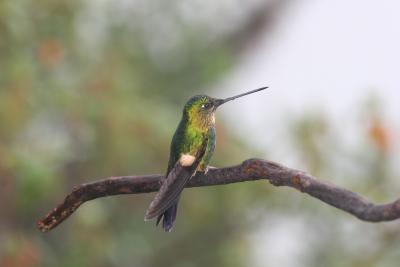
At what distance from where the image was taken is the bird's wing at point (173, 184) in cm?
114

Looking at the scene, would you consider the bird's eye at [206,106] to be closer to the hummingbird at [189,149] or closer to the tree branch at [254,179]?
the hummingbird at [189,149]

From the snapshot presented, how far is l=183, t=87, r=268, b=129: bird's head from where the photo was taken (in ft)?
4.67

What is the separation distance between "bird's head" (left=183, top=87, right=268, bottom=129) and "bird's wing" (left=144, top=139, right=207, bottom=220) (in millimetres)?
80

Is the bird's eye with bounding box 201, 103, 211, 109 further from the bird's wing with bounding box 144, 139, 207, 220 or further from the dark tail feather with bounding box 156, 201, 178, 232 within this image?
the dark tail feather with bounding box 156, 201, 178, 232

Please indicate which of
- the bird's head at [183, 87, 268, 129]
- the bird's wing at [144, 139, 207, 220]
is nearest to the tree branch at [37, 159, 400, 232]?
the bird's wing at [144, 139, 207, 220]

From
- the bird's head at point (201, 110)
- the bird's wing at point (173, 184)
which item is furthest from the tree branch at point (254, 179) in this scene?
the bird's head at point (201, 110)

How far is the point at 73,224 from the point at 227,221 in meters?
A: 1.04

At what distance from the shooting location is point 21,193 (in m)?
4.22

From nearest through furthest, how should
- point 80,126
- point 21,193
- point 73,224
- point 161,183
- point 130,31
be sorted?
point 161,183
point 21,193
point 80,126
point 73,224
point 130,31

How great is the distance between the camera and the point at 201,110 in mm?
1448

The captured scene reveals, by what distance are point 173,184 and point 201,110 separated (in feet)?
0.83

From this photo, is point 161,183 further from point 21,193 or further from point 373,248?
point 373,248

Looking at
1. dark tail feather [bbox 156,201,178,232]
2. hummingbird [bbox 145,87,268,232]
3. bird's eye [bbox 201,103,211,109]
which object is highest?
bird's eye [bbox 201,103,211,109]

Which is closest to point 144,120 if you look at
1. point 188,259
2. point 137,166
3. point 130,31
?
point 137,166
